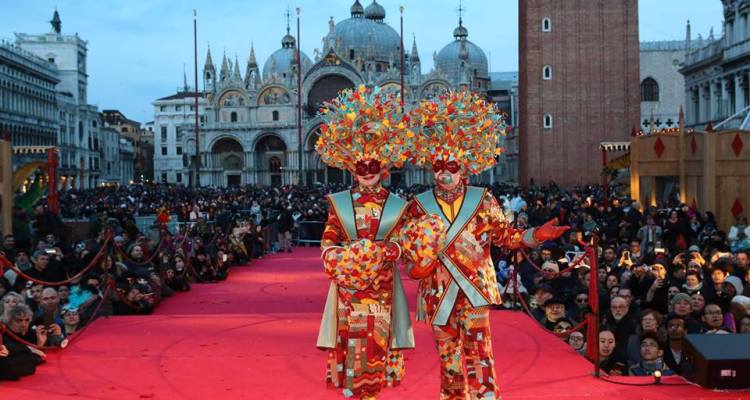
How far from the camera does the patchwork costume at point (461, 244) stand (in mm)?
5598

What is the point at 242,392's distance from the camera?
6.39m

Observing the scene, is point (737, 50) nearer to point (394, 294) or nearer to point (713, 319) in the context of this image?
point (713, 319)

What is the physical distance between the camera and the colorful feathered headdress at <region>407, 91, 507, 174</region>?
5.98 meters

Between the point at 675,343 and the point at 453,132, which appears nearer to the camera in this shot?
the point at 453,132

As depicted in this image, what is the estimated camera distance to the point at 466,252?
5828mm

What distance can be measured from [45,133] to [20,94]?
6.37 meters

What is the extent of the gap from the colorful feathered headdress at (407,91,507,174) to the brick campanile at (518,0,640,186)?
40025mm

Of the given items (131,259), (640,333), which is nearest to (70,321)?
(131,259)

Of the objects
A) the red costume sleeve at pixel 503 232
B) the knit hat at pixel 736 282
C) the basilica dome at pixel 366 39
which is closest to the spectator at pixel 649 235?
the knit hat at pixel 736 282

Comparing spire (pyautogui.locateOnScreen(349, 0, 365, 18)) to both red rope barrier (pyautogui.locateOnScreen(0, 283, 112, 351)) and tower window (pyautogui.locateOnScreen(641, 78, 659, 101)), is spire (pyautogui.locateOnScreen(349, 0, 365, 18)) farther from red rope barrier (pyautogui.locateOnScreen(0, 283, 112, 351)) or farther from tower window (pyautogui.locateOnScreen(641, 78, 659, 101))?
red rope barrier (pyautogui.locateOnScreen(0, 283, 112, 351))

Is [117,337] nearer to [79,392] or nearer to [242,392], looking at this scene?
[79,392]

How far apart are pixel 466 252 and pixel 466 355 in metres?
0.74

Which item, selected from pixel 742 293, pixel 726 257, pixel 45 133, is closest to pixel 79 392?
pixel 742 293

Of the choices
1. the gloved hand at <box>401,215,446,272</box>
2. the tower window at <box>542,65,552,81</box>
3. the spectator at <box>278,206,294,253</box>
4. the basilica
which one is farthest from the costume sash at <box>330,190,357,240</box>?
the basilica
